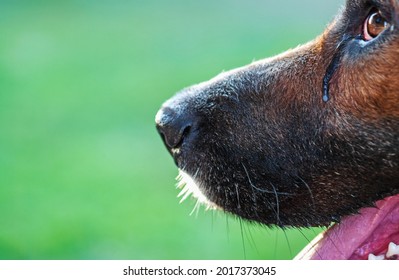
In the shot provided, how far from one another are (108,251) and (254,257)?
63.9 inches

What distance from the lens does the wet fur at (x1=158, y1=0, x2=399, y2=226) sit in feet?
14.9

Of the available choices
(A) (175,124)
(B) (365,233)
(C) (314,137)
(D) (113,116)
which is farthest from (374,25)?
(D) (113,116)

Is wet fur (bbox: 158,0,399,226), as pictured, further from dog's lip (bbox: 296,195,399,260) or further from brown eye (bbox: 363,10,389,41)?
dog's lip (bbox: 296,195,399,260)

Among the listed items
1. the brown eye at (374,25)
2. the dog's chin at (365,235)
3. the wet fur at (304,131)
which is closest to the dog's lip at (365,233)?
the dog's chin at (365,235)

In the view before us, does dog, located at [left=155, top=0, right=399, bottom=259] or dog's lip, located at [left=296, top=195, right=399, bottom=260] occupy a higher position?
dog, located at [left=155, top=0, right=399, bottom=259]

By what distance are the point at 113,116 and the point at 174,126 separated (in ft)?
35.7

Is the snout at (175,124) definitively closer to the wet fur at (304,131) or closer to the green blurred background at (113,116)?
the wet fur at (304,131)

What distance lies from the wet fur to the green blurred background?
0.97ft

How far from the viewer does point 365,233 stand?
4.91 meters

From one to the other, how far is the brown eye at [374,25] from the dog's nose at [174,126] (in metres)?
1.19

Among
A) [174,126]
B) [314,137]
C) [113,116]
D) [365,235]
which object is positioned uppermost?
[113,116]

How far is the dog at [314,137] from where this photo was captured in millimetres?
4539

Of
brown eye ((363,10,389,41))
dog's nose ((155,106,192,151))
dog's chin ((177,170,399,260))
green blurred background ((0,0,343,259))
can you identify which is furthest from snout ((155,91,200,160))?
brown eye ((363,10,389,41))

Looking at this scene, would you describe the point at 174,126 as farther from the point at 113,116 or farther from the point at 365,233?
the point at 113,116
